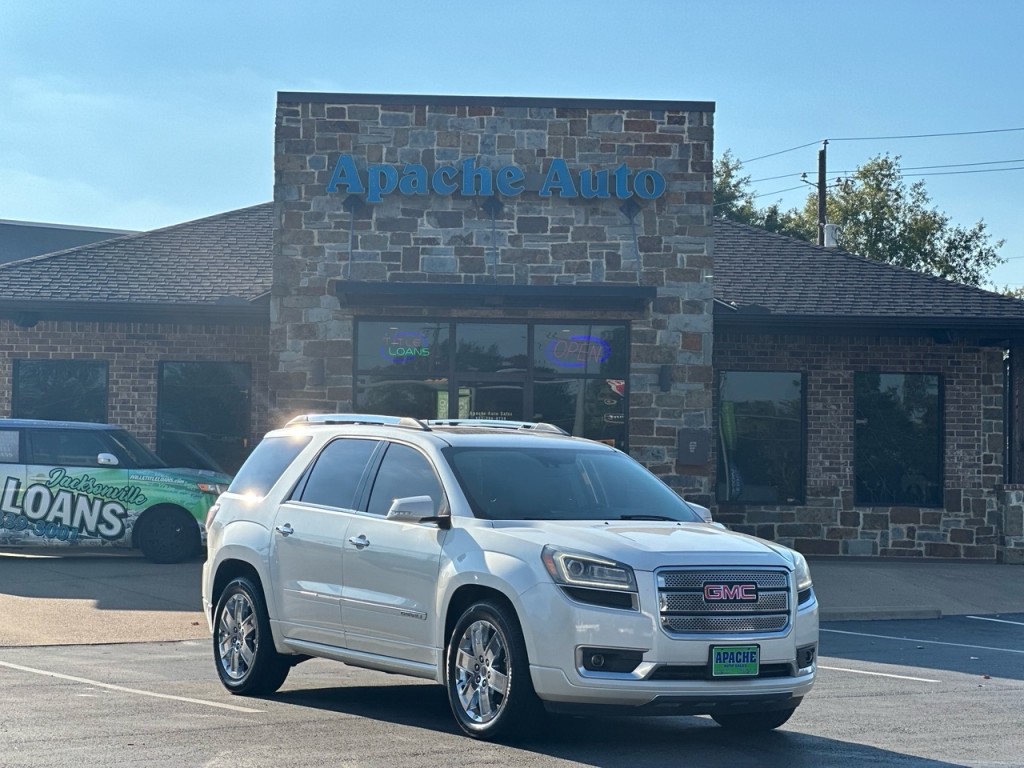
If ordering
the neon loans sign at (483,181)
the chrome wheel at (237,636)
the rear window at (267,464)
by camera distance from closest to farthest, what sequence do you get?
the chrome wheel at (237,636)
the rear window at (267,464)
the neon loans sign at (483,181)

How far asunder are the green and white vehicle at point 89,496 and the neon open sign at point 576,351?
467cm

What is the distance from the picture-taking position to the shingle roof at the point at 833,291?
72.4ft

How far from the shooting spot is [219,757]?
7.52m

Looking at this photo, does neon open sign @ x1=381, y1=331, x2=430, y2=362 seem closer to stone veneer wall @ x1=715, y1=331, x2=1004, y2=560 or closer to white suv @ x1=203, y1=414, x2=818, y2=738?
stone veneer wall @ x1=715, y1=331, x2=1004, y2=560

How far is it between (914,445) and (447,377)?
749cm

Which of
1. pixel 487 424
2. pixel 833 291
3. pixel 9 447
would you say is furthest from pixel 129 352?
pixel 487 424

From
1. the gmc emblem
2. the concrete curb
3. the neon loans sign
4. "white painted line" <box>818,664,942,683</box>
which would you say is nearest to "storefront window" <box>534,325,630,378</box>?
the neon loans sign

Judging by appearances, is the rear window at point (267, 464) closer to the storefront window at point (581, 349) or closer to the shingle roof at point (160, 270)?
the storefront window at point (581, 349)

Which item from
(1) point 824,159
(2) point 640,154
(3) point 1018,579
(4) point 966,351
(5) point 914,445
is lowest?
(3) point 1018,579

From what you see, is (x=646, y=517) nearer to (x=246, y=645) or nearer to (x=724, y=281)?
(x=246, y=645)

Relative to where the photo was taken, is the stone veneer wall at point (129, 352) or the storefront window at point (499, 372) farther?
the stone veneer wall at point (129, 352)

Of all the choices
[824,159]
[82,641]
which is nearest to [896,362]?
[82,641]

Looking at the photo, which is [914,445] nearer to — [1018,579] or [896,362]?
[896,362]

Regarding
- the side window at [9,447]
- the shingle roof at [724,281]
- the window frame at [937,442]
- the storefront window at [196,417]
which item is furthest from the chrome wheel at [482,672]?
the window frame at [937,442]
